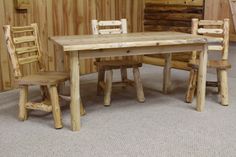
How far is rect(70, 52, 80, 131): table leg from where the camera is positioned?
2.42 meters

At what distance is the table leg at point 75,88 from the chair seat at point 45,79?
0.22m

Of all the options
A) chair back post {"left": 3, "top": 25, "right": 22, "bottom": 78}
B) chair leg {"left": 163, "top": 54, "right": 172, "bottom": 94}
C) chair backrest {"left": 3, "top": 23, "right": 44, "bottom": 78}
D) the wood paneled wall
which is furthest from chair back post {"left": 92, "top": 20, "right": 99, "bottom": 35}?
chair back post {"left": 3, "top": 25, "right": 22, "bottom": 78}

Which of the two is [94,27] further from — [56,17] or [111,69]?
[56,17]

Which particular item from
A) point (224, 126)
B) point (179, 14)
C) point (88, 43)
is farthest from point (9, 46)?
point (179, 14)

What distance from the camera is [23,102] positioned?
2754mm

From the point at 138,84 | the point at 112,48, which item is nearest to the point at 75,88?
the point at 112,48

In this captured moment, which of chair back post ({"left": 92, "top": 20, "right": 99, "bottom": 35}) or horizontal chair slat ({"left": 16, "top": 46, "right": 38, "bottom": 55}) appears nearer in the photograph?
horizontal chair slat ({"left": 16, "top": 46, "right": 38, "bottom": 55})

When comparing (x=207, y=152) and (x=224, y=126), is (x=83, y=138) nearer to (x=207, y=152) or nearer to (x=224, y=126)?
(x=207, y=152)

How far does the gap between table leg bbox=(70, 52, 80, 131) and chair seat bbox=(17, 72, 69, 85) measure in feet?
0.73

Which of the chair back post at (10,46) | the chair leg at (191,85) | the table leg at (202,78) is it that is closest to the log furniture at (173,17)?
the chair leg at (191,85)

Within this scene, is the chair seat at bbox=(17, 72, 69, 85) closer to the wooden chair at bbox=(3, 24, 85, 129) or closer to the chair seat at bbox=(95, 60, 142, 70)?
the wooden chair at bbox=(3, 24, 85, 129)

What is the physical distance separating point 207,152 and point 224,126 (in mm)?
576

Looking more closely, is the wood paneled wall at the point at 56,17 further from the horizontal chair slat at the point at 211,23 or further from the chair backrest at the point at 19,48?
the horizontal chair slat at the point at 211,23

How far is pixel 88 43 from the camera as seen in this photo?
2463 mm
